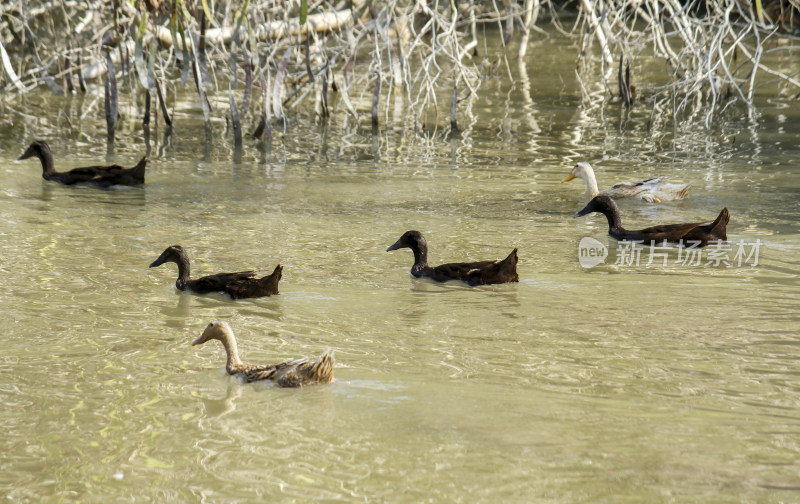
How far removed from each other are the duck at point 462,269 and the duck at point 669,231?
81.8 inches

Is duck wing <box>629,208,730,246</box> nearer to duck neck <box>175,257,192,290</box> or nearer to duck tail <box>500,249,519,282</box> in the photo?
duck tail <box>500,249,519,282</box>

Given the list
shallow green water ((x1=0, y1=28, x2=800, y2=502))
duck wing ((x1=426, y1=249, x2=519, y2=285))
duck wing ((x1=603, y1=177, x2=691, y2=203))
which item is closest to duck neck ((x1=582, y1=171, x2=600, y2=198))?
duck wing ((x1=603, y1=177, x2=691, y2=203))

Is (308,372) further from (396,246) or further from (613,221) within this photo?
(613,221)

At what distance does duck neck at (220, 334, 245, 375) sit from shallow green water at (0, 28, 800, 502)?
0.32 feet

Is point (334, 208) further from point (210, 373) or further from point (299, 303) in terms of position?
point (210, 373)

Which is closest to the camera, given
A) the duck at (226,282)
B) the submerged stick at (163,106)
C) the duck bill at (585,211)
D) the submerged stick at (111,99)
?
the duck at (226,282)

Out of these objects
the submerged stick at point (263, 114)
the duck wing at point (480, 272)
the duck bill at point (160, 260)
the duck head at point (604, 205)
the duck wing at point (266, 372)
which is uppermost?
the submerged stick at point (263, 114)

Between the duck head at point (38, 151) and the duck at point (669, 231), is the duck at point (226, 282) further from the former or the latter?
the duck head at point (38, 151)

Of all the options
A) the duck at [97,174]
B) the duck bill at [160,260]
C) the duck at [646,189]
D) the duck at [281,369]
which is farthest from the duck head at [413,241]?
the duck at [97,174]

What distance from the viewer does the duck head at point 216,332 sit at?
6.92 m

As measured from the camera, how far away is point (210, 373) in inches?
270

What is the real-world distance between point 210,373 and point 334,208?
204 inches

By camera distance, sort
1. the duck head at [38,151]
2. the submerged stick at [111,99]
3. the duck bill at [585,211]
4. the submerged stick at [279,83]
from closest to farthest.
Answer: the duck bill at [585,211], the duck head at [38,151], the submerged stick at [279,83], the submerged stick at [111,99]

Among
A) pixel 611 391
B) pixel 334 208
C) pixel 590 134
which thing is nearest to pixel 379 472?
pixel 611 391
